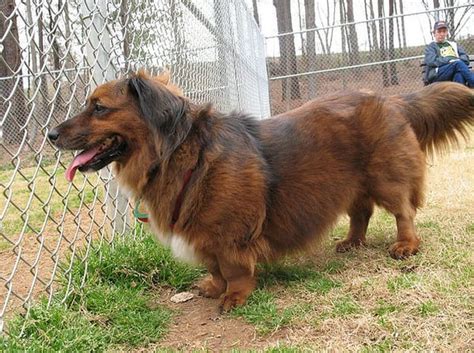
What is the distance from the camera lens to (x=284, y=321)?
251 cm

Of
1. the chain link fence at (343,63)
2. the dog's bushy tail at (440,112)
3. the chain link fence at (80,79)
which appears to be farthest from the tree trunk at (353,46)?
the dog's bushy tail at (440,112)

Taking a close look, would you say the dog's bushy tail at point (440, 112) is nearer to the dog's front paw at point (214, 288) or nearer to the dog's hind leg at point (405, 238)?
the dog's hind leg at point (405, 238)

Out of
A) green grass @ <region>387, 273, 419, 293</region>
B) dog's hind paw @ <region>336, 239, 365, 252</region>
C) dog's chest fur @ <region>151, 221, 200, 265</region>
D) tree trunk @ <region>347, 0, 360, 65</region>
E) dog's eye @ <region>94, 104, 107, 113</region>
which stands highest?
tree trunk @ <region>347, 0, 360, 65</region>

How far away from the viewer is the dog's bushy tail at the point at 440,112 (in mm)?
3625

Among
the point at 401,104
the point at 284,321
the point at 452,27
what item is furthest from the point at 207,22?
the point at 452,27

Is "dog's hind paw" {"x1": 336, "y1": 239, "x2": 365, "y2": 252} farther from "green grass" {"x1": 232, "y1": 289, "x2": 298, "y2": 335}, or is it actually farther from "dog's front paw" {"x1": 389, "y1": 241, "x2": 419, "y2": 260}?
"green grass" {"x1": 232, "y1": 289, "x2": 298, "y2": 335}

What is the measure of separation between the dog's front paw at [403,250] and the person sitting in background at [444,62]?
700 cm

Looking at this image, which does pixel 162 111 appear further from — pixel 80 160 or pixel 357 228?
pixel 357 228

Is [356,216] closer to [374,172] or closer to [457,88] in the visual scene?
[374,172]

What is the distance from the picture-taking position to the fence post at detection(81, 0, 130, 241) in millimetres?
3334

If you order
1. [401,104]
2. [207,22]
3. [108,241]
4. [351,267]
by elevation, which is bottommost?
[351,267]

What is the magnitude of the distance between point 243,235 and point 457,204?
251cm

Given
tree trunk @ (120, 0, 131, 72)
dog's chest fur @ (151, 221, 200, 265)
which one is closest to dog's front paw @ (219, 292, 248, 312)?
dog's chest fur @ (151, 221, 200, 265)

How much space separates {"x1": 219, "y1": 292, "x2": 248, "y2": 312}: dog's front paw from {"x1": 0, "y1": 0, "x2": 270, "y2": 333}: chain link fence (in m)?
0.86
